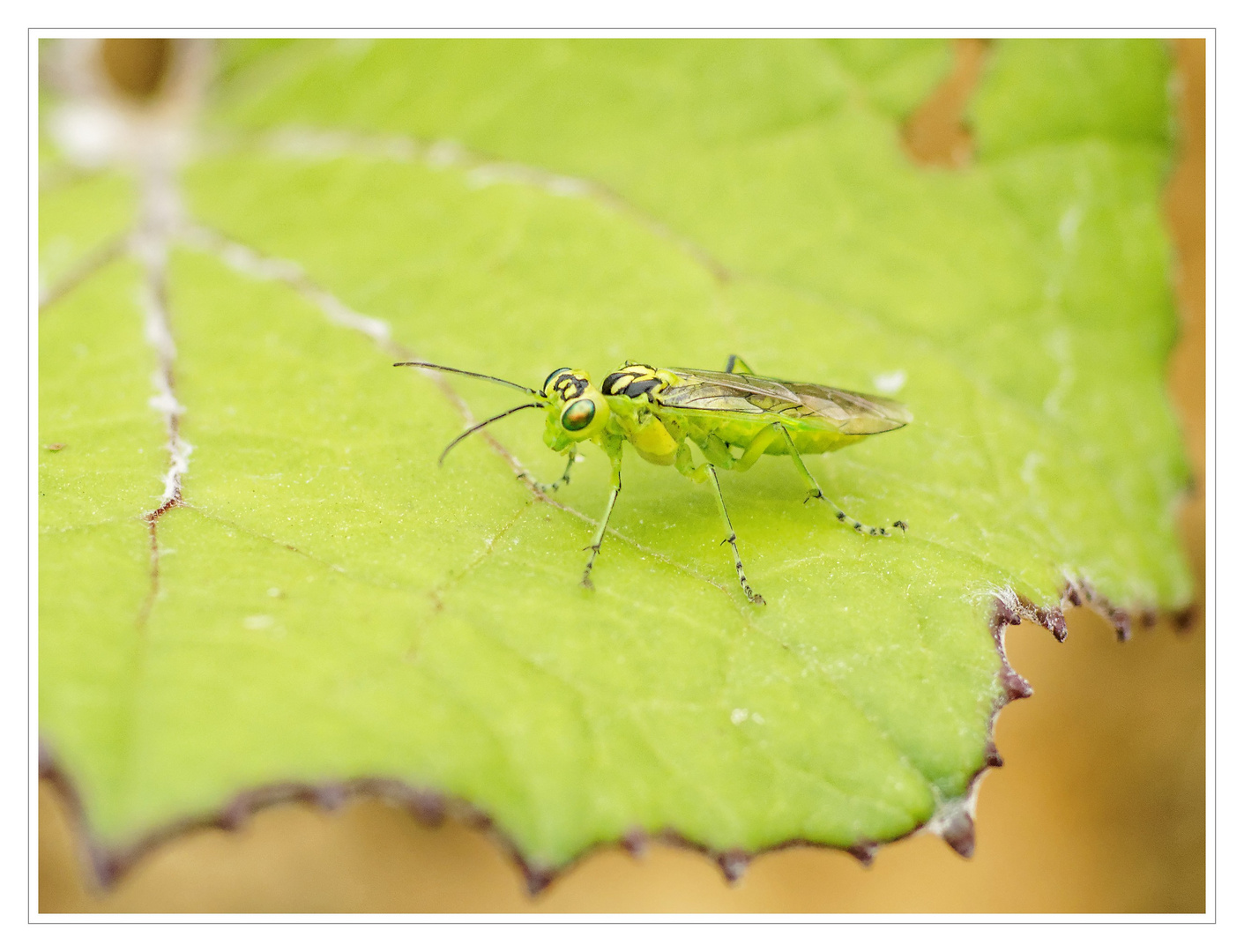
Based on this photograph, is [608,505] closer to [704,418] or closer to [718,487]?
[718,487]

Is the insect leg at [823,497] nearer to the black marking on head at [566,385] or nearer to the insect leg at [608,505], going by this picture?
the insect leg at [608,505]

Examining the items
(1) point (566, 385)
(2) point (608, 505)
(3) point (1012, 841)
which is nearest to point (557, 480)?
(2) point (608, 505)

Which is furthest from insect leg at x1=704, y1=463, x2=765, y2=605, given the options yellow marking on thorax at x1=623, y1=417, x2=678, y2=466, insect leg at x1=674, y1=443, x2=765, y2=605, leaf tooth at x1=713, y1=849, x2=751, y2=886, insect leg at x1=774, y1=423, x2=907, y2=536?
leaf tooth at x1=713, y1=849, x2=751, y2=886

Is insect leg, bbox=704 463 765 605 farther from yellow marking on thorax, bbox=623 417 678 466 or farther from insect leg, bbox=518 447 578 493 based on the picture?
insect leg, bbox=518 447 578 493

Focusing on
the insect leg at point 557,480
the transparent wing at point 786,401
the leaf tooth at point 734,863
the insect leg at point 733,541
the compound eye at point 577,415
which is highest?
the transparent wing at point 786,401

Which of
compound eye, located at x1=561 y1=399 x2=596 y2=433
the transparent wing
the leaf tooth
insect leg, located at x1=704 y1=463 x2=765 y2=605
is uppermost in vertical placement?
the transparent wing

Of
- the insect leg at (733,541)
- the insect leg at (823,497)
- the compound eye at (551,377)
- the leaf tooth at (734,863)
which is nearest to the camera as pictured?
the leaf tooth at (734,863)

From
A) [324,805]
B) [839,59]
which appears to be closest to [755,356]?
[839,59]

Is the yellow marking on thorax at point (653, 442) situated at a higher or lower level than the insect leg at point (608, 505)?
higher

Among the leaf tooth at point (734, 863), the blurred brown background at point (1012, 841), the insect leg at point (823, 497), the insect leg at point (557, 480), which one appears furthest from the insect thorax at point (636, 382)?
the blurred brown background at point (1012, 841)
